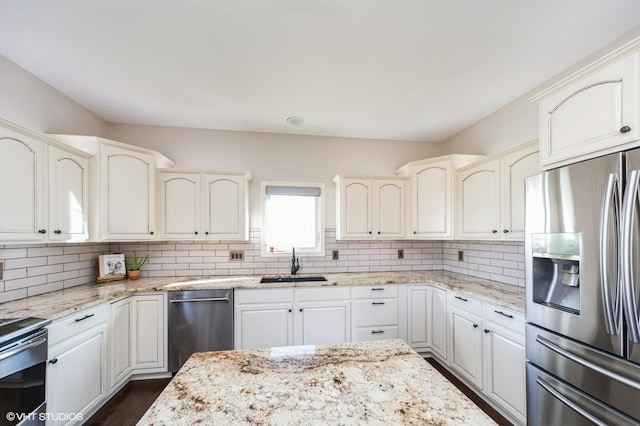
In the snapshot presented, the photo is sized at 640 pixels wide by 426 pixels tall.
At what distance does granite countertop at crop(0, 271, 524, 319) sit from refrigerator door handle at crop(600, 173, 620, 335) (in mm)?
554

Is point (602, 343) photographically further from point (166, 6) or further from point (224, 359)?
point (166, 6)

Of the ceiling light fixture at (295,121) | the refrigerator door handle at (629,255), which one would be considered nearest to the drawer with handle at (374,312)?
the refrigerator door handle at (629,255)

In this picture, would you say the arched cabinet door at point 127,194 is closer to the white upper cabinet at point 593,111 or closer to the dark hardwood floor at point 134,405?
the dark hardwood floor at point 134,405

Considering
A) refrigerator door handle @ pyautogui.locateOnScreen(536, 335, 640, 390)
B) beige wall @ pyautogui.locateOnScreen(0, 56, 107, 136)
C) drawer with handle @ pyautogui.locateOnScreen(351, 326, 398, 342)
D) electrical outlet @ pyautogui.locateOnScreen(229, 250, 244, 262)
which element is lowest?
drawer with handle @ pyautogui.locateOnScreen(351, 326, 398, 342)

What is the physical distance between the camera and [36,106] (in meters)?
2.08

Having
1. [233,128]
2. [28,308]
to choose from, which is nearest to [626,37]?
[233,128]

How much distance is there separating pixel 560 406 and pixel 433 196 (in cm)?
191

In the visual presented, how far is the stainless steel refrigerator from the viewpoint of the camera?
115cm

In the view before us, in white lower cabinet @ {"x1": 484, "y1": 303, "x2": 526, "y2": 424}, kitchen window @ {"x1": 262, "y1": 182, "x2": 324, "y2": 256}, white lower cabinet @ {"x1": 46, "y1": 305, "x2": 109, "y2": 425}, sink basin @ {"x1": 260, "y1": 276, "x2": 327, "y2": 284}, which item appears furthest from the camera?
kitchen window @ {"x1": 262, "y1": 182, "x2": 324, "y2": 256}

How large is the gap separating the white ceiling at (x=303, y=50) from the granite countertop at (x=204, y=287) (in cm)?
168

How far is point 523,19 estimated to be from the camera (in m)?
1.48

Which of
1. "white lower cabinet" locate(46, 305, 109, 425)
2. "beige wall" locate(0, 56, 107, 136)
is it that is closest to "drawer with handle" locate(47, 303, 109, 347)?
"white lower cabinet" locate(46, 305, 109, 425)

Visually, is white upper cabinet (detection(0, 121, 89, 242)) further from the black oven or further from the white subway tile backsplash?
the black oven

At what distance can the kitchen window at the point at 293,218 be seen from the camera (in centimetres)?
317
